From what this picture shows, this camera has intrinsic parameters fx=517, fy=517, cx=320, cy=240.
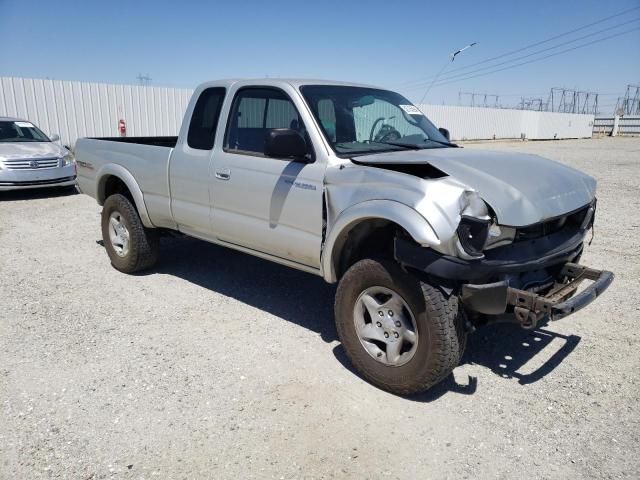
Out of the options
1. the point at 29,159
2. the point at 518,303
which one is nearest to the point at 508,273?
the point at 518,303

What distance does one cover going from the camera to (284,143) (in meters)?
3.66

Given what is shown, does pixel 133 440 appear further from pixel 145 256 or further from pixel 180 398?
pixel 145 256

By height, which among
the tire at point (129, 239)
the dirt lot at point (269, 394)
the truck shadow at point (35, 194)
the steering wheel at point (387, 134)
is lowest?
the dirt lot at point (269, 394)

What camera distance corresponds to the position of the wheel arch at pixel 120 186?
213 inches

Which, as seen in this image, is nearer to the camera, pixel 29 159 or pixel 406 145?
pixel 406 145

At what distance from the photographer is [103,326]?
177 inches

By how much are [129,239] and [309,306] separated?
2174 millimetres

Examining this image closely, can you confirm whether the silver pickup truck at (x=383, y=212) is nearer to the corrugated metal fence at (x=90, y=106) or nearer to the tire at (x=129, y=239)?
the tire at (x=129, y=239)

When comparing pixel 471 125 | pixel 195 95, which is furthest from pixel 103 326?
pixel 471 125

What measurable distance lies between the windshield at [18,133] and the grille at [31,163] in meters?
0.96

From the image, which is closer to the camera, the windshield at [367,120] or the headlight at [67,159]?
the windshield at [367,120]

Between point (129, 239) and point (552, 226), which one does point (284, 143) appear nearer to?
point (552, 226)

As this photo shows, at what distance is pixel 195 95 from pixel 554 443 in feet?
13.4

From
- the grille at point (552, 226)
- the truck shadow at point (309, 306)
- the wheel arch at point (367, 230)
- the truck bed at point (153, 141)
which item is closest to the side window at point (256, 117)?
the wheel arch at point (367, 230)
